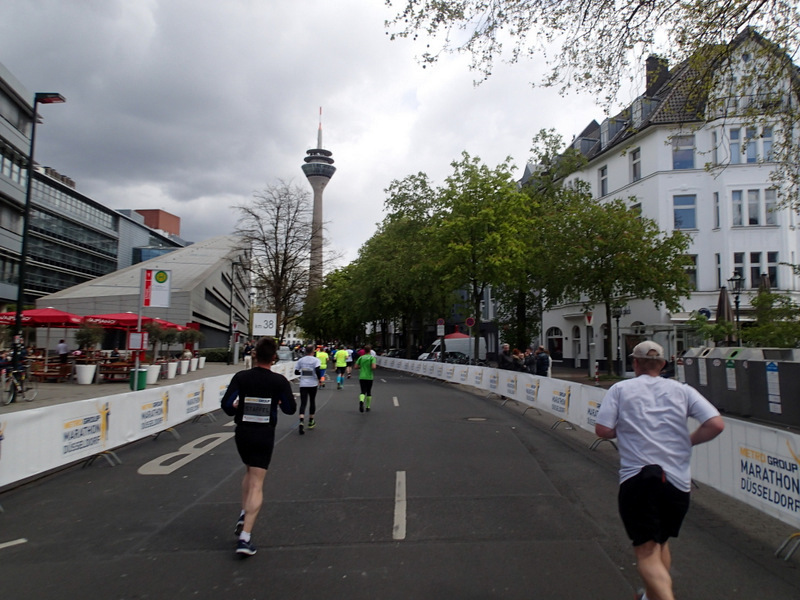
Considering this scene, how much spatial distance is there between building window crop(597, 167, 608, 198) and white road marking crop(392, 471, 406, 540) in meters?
35.7

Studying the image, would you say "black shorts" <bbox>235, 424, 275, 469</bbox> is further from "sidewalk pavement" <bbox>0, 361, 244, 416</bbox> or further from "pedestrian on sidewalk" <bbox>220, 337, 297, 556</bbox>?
"sidewalk pavement" <bbox>0, 361, 244, 416</bbox>

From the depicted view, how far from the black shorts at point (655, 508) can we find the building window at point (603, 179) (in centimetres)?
3891

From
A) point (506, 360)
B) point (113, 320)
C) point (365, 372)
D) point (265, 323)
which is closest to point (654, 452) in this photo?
point (365, 372)

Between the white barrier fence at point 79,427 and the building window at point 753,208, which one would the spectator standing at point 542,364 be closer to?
the white barrier fence at point 79,427

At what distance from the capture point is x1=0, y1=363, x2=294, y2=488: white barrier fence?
7.38 meters

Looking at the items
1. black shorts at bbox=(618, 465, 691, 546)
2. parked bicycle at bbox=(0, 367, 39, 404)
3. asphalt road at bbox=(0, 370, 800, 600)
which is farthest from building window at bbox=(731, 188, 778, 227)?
black shorts at bbox=(618, 465, 691, 546)

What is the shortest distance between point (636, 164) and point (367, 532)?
3522 centimetres

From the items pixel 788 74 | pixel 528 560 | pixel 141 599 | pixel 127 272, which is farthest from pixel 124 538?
pixel 127 272

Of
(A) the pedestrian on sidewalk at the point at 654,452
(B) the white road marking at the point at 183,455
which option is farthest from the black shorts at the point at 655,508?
(B) the white road marking at the point at 183,455

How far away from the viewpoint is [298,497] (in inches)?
276

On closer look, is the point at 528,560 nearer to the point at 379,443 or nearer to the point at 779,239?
the point at 379,443

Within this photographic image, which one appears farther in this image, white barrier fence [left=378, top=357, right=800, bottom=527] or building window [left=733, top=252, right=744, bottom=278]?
building window [left=733, top=252, right=744, bottom=278]

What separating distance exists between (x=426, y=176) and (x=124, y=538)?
39.3m

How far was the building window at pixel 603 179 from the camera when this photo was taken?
131 feet
